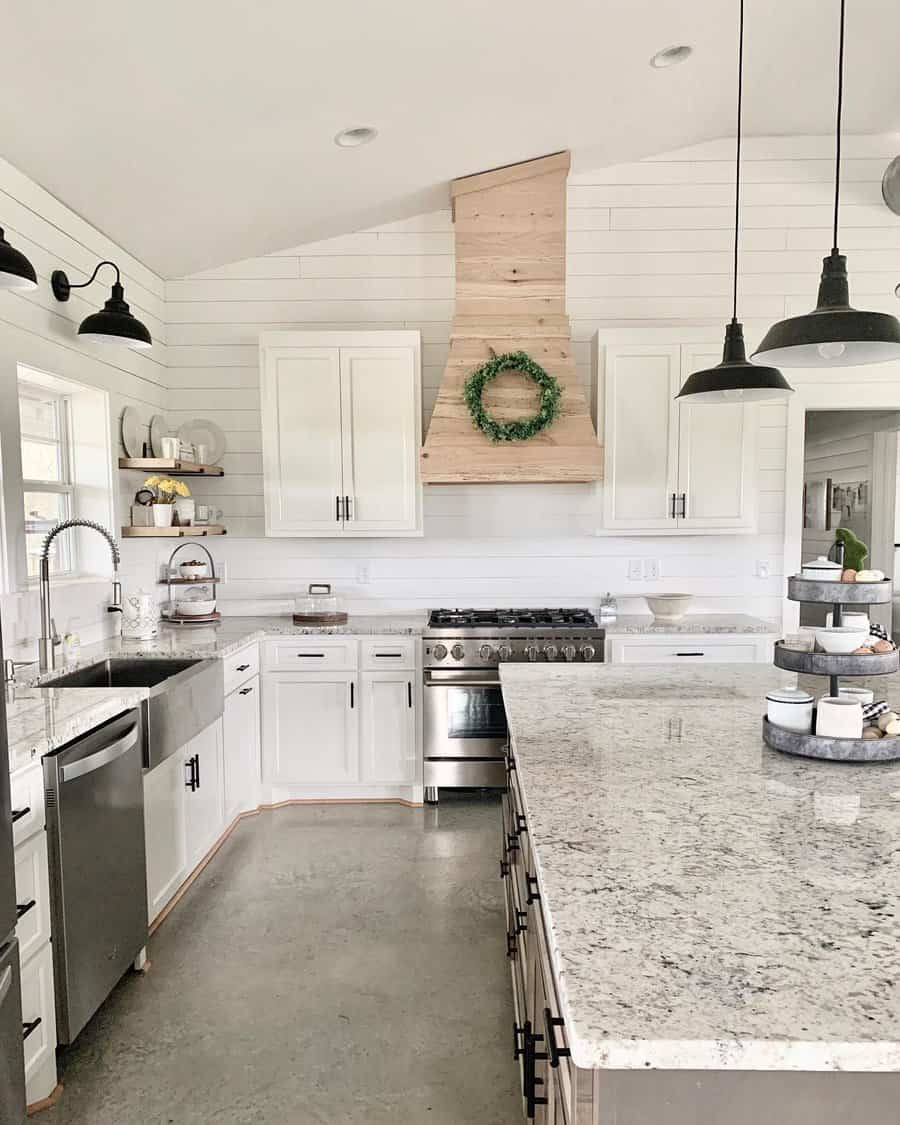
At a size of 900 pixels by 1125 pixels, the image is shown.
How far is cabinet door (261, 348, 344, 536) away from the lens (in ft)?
13.9

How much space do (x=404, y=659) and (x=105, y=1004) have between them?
6.83 feet

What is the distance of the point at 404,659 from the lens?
4137mm

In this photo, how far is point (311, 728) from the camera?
4.14 m

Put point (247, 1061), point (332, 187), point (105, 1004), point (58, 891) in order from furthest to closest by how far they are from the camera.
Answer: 1. point (332, 187)
2. point (105, 1004)
3. point (247, 1061)
4. point (58, 891)

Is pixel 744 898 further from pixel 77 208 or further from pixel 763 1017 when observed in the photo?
pixel 77 208

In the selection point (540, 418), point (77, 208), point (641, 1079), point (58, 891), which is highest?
point (77, 208)

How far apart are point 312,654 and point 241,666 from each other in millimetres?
427

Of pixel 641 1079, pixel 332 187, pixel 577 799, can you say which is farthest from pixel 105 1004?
pixel 332 187

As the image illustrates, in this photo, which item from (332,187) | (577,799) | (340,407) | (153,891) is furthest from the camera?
(340,407)

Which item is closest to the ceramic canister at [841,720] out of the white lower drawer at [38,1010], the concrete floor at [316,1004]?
the concrete floor at [316,1004]

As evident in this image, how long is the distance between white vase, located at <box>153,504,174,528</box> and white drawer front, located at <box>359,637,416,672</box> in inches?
48.0

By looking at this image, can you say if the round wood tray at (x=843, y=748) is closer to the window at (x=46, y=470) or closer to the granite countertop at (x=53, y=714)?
the granite countertop at (x=53, y=714)

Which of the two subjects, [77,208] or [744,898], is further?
[77,208]

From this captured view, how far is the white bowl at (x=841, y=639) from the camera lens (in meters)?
1.74
